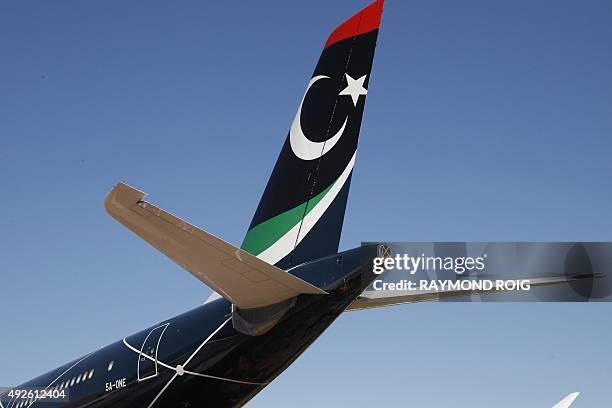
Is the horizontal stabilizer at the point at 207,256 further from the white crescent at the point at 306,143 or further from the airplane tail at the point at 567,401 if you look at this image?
the airplane tail at the point at 567,401

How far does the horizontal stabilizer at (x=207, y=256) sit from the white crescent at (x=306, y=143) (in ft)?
10.1

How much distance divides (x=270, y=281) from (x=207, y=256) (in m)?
1.12

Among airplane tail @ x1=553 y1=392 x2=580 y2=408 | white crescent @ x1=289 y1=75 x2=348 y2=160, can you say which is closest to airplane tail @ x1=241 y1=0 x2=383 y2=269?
white crescent @ x1=289 y1=75 x2=348 y2=160

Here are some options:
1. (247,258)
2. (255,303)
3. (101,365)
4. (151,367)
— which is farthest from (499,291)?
(101,365)

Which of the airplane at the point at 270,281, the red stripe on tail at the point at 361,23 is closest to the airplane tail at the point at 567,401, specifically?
the airplane at the point at 270,281

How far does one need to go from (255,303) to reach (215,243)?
2.22 meters

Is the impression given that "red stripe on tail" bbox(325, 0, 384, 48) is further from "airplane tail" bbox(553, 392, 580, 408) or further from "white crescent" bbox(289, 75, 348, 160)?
"airplane tail" bbox(553, 392, 580, 408)

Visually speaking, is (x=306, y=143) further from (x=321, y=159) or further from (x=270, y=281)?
(x=270, y=281)

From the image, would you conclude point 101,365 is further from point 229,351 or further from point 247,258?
point 247,258

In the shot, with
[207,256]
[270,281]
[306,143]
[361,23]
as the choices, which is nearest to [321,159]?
[306,143]

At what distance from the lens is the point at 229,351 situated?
33.1ft

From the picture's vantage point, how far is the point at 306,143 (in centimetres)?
1210

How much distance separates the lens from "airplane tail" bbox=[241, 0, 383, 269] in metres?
11.2

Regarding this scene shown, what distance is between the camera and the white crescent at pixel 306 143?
11.7 meters
